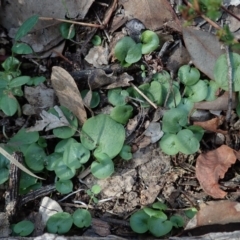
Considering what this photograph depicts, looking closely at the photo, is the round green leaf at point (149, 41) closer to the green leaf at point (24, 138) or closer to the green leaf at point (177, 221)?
the green leaf at point (24, 138)

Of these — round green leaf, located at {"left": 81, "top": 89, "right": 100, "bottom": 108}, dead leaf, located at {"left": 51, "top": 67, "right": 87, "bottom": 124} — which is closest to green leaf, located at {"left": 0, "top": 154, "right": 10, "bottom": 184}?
dead leaf, located at {"left": 51, "top": 67, "right": 87, "bottom": 124}

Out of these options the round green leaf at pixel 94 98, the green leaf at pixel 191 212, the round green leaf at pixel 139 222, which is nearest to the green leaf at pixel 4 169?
the round green leaf at pixel 94 98

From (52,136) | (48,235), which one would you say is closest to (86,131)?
(52,136)

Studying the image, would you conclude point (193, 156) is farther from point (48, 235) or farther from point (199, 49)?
point (48, 235)

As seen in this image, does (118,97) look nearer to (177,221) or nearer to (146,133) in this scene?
(146,133)

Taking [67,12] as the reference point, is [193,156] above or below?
below
